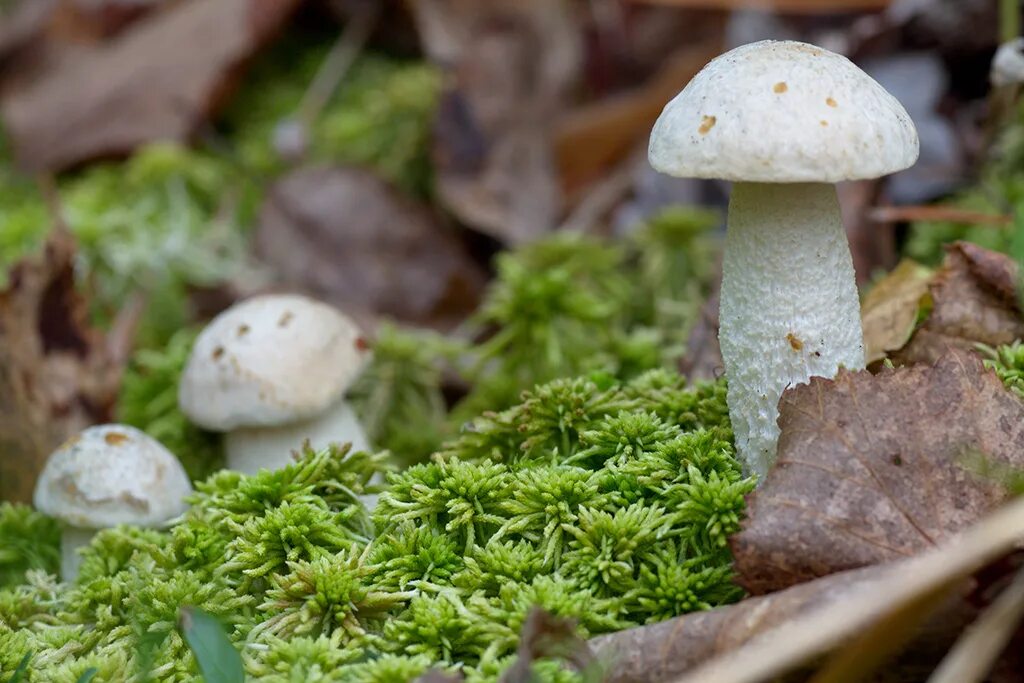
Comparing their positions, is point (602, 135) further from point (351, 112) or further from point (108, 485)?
point (108, 485)

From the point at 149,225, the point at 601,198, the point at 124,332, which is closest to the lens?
the point at 124,332

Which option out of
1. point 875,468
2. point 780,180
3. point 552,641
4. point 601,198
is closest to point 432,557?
point 552,641

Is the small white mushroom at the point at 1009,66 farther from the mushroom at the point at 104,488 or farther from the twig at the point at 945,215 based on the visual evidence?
the mushroom at the point at 104,488

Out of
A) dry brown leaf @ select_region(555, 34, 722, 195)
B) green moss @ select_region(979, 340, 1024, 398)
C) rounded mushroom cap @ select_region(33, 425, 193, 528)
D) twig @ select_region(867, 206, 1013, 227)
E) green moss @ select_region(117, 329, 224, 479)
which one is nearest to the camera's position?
green moss @ select_region(979, 340, 1024, 398)

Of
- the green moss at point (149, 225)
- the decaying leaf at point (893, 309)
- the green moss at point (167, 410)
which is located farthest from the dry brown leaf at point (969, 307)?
the green moss at point (149, 225)

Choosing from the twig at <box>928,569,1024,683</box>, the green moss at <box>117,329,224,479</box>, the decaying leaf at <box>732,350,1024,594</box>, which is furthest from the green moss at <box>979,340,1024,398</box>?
the green moss at <box>117,329,224,479</box>

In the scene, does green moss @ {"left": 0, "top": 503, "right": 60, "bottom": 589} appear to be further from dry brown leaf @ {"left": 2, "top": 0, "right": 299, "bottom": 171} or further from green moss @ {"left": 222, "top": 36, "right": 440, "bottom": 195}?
dry brown leaf @ {"left": 2, "top": 0, "right": 299, "bottom": 171}

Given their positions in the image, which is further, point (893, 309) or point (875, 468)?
point (893, 309)

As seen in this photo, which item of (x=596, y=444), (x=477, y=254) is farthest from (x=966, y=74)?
(x=596, y=444)
